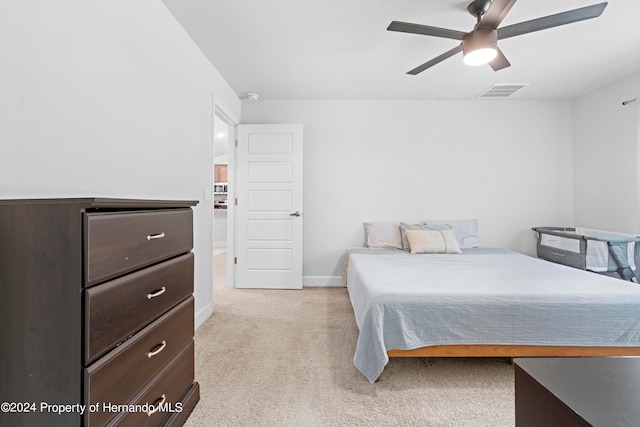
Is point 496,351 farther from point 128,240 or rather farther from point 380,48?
point 380,48

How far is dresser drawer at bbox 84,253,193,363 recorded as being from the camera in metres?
0.83

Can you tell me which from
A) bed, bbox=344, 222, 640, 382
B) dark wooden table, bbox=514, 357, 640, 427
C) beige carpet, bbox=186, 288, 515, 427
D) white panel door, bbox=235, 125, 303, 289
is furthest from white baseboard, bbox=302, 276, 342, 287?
dark wooden table, bbox=514, 357, 640, 427

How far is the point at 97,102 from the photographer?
1.42 metres

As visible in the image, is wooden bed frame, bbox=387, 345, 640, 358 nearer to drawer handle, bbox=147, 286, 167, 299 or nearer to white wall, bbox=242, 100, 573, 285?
drawer handle, bbox=147, 286, 167, 299

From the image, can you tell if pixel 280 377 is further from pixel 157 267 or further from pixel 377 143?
pixel 377 143

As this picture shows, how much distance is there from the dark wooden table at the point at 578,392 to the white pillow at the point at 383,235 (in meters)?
3.10

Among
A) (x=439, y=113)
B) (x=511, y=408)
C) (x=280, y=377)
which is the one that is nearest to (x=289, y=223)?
(x=280, y=377)

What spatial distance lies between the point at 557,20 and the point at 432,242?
85.9 inches

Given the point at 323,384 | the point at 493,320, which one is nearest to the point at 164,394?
the point at 323,384

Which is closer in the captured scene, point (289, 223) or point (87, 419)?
point (87, 419)

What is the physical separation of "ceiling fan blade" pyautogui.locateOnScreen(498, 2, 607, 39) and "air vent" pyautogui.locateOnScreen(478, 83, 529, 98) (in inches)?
68.5

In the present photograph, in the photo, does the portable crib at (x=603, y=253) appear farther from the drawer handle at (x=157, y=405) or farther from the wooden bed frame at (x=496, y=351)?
the drawer handle at (x=157, y=405)

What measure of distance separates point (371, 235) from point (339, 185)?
78 centimetres

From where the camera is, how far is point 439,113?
12.7 feet
